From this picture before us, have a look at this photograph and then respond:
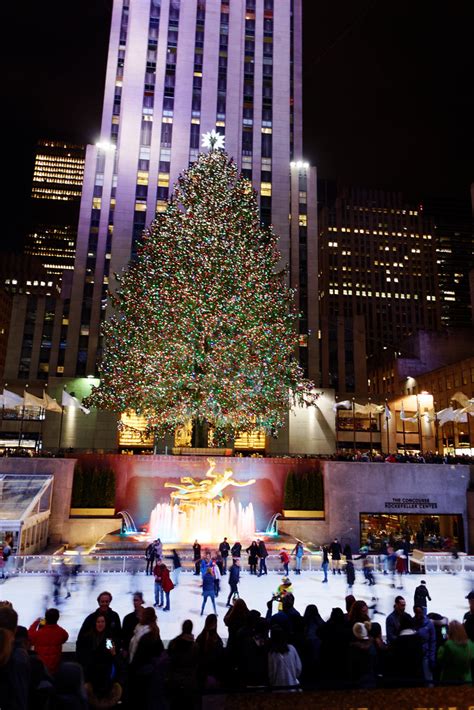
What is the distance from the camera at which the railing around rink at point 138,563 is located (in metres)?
18.0

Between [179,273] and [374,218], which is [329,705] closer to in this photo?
[179,273]

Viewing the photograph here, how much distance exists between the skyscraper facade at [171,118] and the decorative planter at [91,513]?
26404mm

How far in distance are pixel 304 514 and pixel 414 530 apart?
7.91 meters

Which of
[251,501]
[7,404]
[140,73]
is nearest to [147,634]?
[251,501]

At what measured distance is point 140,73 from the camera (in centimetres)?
5375

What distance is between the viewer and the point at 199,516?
984 inches

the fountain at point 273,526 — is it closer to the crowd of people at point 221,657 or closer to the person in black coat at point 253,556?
the person in black coat at point 253,556

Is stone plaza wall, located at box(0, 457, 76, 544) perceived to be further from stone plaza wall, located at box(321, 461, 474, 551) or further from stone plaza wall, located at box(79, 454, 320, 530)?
stone plaza wall, located at box(321, 461, 474, 551)

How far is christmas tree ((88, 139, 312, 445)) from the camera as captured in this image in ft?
98.1

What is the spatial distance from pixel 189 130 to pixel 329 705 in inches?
2141

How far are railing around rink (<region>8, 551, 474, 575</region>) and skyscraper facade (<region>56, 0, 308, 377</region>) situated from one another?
34230mm

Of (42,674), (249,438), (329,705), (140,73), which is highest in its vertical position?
(140,73)

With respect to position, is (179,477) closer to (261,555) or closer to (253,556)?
(253,556)

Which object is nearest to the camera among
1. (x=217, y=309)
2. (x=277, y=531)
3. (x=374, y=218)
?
(x=277, y=531)
